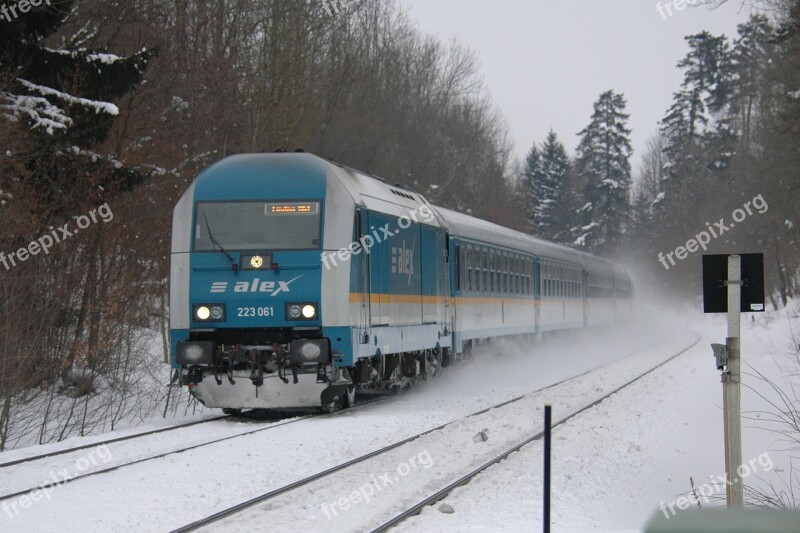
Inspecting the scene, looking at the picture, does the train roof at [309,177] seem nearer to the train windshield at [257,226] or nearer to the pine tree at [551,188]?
the train windshield at [257,226]

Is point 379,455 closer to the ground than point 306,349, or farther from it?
closer to the ground

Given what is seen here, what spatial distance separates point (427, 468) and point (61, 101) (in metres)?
9.47

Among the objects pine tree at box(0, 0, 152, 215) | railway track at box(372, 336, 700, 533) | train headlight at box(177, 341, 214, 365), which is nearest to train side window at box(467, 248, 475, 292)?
railway track at box(372, 336, 700, 533)

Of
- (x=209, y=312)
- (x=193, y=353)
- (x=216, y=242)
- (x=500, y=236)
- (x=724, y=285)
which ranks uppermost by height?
(x=500, y=236)

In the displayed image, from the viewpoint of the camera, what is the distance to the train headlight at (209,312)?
1364cm

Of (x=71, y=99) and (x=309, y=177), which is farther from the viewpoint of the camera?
(x=71, y=99)

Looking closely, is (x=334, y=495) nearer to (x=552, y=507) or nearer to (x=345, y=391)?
(x=552, y=507)

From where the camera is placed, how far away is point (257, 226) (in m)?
13.9

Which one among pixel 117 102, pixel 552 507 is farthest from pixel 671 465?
pixel 117 102

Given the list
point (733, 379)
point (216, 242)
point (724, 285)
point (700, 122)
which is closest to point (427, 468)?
point (733, 379)

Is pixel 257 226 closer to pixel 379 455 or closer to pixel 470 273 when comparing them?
pixel 379 455

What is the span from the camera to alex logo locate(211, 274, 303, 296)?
534 inches

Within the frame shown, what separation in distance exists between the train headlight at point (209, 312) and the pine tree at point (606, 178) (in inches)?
3141

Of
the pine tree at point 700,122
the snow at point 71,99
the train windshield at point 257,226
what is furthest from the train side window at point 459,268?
the pine tree at point 700,122
